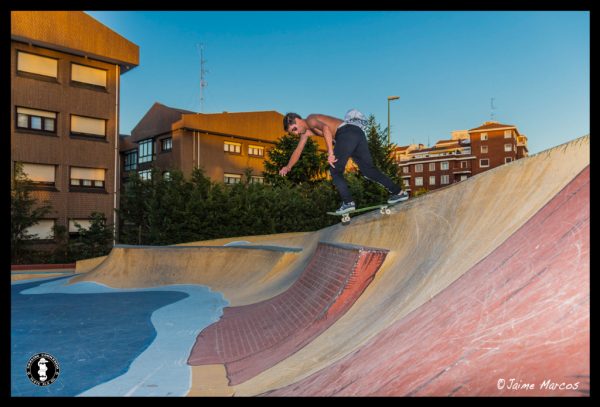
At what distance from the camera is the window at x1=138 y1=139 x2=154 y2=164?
36812mm

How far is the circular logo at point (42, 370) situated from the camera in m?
4.39

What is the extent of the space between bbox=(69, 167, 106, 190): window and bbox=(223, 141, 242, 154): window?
40.6ft

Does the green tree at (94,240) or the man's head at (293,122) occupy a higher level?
the man's head at (293,122)

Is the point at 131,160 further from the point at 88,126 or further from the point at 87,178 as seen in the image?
the point at 87,178

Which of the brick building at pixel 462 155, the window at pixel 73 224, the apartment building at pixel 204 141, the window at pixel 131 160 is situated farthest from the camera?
the brick building at pixel 462 155

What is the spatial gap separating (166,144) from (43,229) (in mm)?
15001

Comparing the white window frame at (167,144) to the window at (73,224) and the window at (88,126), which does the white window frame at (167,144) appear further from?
the window at (73,224)

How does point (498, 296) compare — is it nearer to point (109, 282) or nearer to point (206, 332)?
point (206, 332)

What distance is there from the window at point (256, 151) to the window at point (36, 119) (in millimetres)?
17383

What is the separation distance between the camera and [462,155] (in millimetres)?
77625

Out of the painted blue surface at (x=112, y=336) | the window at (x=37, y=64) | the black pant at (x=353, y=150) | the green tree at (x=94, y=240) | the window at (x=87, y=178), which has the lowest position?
the painted blue surface at (x=112, y=336)

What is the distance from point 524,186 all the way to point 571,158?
2.25 ft

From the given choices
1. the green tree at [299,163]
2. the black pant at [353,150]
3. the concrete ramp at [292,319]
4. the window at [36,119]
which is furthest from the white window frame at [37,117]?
the black pant at [353,150]

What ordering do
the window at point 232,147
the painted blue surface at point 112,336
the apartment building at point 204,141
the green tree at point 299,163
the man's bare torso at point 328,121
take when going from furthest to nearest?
the window at point 232,147, the apartment building at point 204,141, the green tree at point 299,163, the man's bare torso at point 328,121, the painted blue surface at point 112,336
